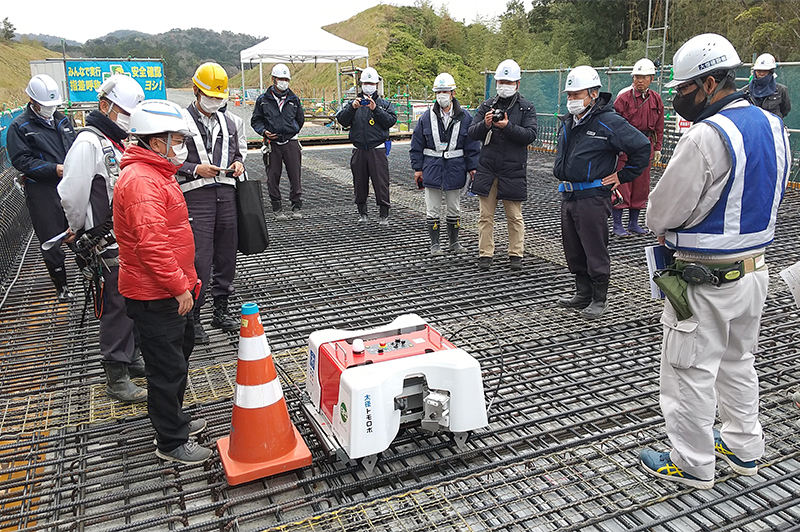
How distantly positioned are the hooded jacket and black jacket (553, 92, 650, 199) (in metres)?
1.53

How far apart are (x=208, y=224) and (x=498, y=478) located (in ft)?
8.81

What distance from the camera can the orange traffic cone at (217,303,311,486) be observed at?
109 inches

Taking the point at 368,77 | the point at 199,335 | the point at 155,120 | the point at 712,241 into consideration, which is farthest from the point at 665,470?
the point at 368,77

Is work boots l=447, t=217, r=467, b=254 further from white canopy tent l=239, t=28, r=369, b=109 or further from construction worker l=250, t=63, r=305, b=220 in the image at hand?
white canopy tent l=239, t=28, r=369, b=109

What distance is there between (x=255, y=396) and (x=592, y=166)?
3.03 m

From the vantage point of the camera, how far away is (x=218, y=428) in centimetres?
325

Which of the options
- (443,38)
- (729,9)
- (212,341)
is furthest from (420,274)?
(443,38)

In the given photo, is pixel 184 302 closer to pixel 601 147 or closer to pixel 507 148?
pixel 601 147

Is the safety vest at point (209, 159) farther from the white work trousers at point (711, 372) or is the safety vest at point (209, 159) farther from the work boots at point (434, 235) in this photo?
the white work trousers at point (711, 372)

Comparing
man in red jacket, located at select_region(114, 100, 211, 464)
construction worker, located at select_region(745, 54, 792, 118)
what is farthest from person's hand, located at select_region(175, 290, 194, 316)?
construction worker, located at select_region(745, 54, 792, 118)

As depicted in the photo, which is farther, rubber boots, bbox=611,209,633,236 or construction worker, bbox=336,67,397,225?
construction worker, bbox=336,67,397,225

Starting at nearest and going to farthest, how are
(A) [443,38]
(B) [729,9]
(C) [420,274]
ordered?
(C) [420,274] < (B) [729,9] < (A) [443,38]

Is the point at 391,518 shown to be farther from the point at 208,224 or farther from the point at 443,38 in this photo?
the point at 443,38

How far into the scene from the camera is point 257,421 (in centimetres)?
278
